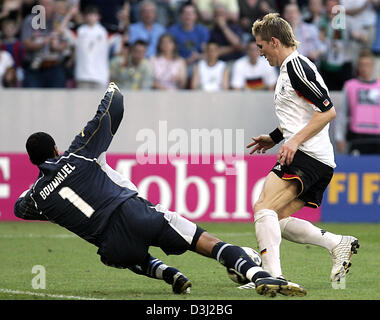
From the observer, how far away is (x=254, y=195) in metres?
Result: 14.1

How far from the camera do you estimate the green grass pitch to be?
7410 mm

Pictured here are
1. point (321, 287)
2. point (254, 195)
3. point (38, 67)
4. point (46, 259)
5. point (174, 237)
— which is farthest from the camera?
point (38, 67)

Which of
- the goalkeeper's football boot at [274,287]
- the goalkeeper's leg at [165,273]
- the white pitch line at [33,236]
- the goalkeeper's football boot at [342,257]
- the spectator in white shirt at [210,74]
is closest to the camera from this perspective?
the goalkeeper's football boot at [274,287]

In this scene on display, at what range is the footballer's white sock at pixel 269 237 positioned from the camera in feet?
24.2

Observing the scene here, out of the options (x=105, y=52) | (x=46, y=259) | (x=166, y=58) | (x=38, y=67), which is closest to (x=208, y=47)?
(x=166, y=58)

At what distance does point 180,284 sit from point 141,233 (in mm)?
628

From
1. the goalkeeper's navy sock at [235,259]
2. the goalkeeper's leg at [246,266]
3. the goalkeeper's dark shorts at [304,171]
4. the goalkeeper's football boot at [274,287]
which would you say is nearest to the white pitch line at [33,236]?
the goalkeeper's dark shorts at [304,171]

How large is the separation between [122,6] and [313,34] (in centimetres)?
333

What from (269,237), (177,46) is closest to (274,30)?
(269,237)

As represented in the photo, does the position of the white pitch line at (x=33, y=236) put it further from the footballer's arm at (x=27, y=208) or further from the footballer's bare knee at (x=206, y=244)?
the footballer's bare knee at (x=206, y=244)

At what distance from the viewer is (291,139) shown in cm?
739

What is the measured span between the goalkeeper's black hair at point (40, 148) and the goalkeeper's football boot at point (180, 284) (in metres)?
1.42

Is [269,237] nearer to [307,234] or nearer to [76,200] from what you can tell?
[307,234]

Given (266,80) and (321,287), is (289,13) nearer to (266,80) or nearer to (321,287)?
(266,80)
